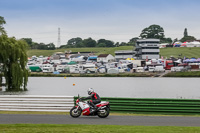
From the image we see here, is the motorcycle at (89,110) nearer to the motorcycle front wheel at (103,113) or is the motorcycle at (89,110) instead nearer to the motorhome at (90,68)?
the motorcycle front wheel at (103,113)

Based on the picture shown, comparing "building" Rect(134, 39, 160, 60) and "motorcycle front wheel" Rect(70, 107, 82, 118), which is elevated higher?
"building" Rect(134, 39, 160, 60)

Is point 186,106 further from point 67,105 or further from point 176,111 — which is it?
point 67,105

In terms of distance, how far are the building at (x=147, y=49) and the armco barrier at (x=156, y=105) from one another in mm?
145799

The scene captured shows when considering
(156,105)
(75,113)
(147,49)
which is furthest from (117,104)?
(147,49)

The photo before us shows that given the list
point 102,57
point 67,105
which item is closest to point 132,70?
point 102,57

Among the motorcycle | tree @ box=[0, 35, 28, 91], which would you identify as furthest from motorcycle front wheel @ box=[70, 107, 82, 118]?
tree @ box=[0, 35, 28, 91]

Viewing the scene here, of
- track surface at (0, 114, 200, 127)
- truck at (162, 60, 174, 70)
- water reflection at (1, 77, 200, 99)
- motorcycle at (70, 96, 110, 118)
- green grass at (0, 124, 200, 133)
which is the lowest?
water reflection at (1, 77, 200, 99)

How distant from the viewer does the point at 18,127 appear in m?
15.5

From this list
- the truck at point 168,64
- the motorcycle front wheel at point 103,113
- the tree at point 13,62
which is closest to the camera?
the motorcycle front wheel at point 103,113

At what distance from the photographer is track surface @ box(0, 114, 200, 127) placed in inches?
694

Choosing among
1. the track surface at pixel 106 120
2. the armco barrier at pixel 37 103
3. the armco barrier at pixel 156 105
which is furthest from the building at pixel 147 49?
the track surface at pixel 106 120

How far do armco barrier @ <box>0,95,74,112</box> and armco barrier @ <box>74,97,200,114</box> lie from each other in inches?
87.8

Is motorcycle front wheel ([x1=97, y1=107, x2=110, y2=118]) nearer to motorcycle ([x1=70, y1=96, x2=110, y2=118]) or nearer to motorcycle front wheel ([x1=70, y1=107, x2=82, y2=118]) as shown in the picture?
motorcycle ([x1=70, y1=96, x2=110, y2=118])

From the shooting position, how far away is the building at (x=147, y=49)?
167 metres
